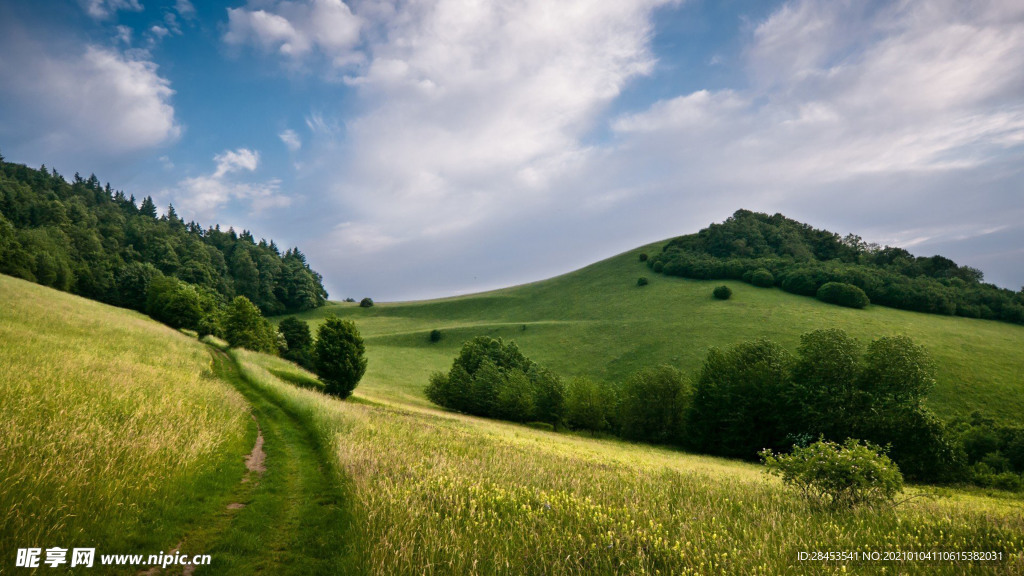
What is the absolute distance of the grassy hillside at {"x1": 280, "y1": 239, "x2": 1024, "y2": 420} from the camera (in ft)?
154

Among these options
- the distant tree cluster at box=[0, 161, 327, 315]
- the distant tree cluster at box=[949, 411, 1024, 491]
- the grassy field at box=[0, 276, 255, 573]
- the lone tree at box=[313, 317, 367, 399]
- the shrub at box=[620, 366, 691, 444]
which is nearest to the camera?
the grassy field at box=[0, 276, 255, 573]

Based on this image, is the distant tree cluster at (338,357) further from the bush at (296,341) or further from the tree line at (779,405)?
the bush at (296,341)

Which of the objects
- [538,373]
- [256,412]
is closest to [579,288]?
[538,373]

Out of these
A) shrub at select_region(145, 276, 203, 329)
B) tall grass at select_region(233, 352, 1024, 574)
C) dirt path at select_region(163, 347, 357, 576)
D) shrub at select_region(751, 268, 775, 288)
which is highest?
shrub at select_region(751, 268, 775, 288)

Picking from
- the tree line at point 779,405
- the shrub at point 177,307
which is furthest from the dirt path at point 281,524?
the shrub at point 177,307

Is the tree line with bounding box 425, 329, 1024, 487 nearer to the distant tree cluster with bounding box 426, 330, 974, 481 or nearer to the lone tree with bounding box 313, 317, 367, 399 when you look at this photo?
the distant tree cluster with bounding box 426, 330, 974, 481

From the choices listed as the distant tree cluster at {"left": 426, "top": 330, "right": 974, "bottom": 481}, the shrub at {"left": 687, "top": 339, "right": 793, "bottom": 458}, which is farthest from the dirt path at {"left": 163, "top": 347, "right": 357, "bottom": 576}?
the shrub at {"left": 687, "top": 339, "right": 793, "bottom": 458}

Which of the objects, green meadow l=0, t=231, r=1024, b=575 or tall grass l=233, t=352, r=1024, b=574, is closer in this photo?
tall grass l=233, t=352, r=1024, b=574

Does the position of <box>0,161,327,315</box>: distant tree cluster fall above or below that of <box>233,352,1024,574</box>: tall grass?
above

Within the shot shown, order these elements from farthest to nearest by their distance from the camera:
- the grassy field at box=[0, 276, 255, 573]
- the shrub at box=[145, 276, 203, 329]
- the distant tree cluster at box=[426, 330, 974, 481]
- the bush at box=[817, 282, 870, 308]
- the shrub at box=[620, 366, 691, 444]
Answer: the bush at box=[817, 282, 870, 308] → the shrub at box=[145, 276, 203, 329] → the shrub at box=[620, 366, 691, 444] → the distant tree cluster at box=[426, 330, 974, 481] → the grassy field at box=[0, 276, 255, 573]

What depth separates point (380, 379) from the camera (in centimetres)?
6012

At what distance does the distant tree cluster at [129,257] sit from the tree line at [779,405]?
187 feet

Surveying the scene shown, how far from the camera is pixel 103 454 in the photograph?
7758 mm

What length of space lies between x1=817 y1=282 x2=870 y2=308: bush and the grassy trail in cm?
9251
